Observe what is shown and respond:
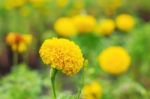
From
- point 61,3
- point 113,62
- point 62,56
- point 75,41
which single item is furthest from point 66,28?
point 62,56

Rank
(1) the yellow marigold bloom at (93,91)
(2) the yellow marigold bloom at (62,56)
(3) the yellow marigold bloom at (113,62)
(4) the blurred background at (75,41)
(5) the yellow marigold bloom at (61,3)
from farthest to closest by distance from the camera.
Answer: (5) the yellow marigold bloom at (61,3) → (3) the yellow marigold bloom at (113,62) → (1) the yellow marigold bloom at (93,91) → (4) the blurred background at (75,41) → (2) the yellow marigold bloom at (62,56)

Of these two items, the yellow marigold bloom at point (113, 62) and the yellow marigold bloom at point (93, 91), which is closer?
the yellow marigold bloom at point (93, 91)

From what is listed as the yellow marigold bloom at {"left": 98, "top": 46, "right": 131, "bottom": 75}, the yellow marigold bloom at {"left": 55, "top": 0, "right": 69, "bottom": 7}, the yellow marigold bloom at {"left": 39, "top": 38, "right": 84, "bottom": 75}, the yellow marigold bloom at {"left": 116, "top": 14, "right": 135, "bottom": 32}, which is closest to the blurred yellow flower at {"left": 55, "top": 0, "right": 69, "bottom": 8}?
the yellow marigold bloom at {"left": 55, "top": 0, "right": 69, "bottom": 7}

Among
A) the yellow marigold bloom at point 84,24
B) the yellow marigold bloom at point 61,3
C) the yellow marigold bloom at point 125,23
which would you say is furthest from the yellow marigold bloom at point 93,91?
the yellow marigold bloom at point 61,3

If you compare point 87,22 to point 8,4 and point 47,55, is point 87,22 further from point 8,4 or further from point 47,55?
point 47,55

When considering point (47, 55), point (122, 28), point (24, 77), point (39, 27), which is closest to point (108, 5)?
point (39, 27)

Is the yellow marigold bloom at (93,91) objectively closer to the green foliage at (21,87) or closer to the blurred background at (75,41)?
the blurred background at (75,41)

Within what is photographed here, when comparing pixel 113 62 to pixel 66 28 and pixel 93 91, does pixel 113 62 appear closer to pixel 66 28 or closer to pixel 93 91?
pixel 93 91
